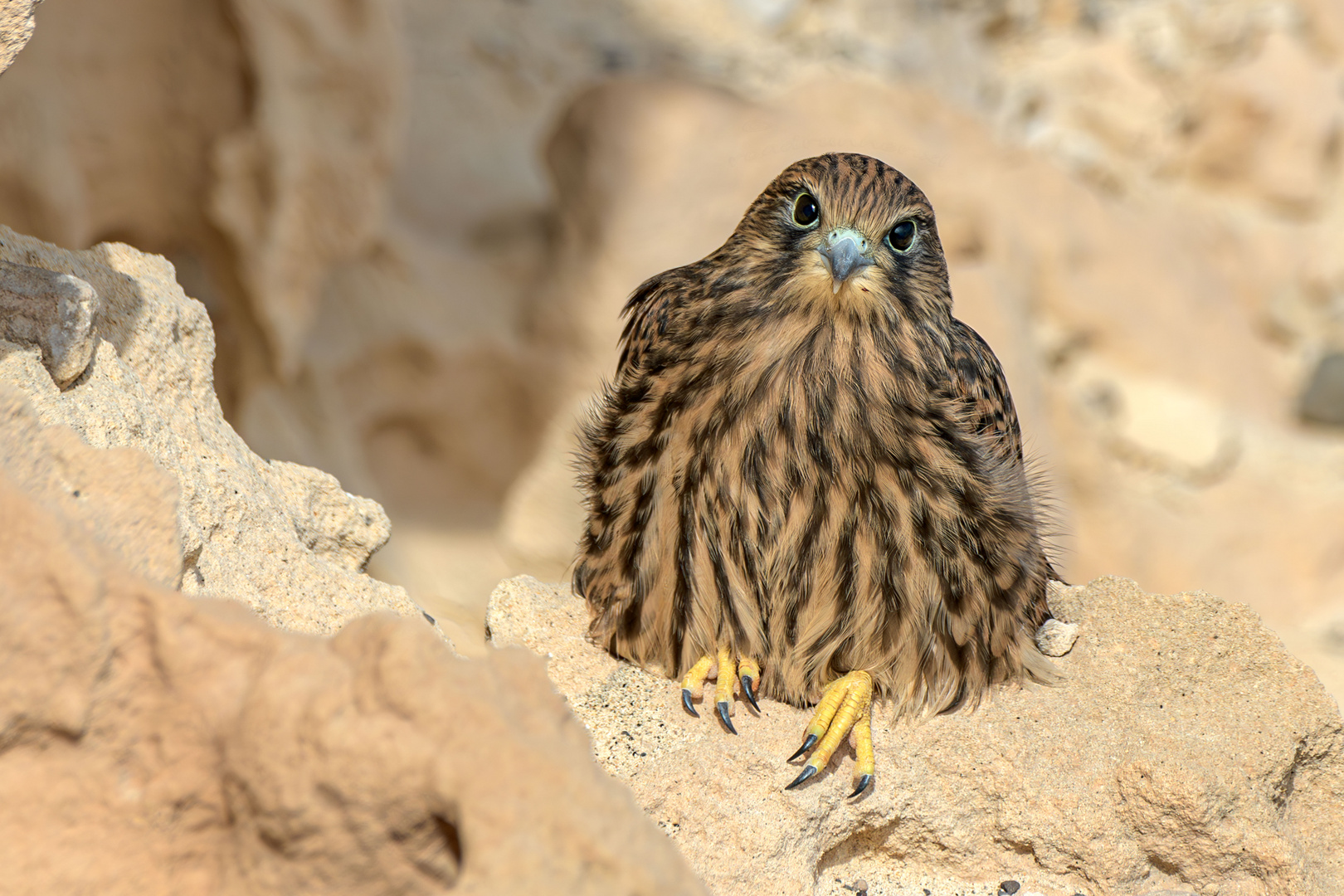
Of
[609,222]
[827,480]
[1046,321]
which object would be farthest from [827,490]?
[1046,321]

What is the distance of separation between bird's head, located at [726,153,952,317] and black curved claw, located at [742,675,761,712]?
0.85m

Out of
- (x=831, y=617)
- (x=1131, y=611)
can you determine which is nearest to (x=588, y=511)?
(x=831, y=617)

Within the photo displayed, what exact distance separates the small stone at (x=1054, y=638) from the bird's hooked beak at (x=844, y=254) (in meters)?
Answer: 0.94

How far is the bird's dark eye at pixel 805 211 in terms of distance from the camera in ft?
8.86

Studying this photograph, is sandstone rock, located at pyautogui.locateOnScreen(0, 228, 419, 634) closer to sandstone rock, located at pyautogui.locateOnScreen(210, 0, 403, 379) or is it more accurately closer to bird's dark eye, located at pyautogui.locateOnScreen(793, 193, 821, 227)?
bird's dark eye, located at pyautogui.locateOnScreen(793, 193, 821, 227)

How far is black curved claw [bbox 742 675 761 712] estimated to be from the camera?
2643 mm

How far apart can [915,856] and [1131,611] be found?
815 mm

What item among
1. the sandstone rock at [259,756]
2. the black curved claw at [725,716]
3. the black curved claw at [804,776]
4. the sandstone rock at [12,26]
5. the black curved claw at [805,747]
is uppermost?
the sandstone rock at [12,26]

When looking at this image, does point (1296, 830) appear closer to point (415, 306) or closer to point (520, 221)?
point (415, 306)

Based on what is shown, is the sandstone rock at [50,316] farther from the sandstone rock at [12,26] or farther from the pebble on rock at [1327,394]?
the pebble on rock at [1327,394]

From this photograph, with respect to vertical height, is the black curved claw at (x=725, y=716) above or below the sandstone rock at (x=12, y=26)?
below

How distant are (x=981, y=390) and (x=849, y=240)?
49 cm

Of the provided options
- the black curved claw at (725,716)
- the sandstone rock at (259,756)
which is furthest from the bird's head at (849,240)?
the sandstone rock at (259,756)

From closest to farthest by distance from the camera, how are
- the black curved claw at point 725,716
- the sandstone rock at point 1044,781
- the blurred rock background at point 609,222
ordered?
1. the sandstone rock at point 1044,781
2. the black curved claw at point 725,716
3. the blurred rock background at point 609,222
